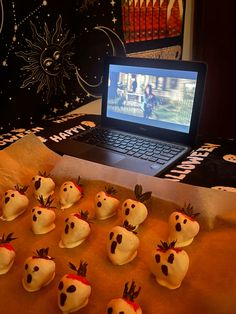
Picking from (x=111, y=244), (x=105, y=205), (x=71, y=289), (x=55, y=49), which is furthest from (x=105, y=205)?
(x=55, y=49)

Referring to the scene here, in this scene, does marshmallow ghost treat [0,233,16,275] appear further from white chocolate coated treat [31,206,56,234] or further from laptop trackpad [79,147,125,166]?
laptop trackpad [79,147,125,166]

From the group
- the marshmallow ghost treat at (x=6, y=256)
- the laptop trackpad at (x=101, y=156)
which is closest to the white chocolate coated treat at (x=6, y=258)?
the marshmallow ghost treat at (x=6, y=256)

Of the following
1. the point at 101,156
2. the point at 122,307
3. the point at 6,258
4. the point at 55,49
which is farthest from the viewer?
the point at 55,49

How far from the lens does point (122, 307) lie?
45 centimetres

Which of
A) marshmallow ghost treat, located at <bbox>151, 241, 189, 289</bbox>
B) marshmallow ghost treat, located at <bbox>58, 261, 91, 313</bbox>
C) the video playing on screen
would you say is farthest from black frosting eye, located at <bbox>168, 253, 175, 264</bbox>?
the video playing on screen

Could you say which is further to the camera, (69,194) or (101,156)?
(101,156)

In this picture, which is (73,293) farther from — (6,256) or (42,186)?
(42,186)

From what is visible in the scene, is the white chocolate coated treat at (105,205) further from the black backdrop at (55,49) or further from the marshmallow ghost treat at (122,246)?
the black backdrop at (55,49)

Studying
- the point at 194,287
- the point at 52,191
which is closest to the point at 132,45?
the point at 52,191

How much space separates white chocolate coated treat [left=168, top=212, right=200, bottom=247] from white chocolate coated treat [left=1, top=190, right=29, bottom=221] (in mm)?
310

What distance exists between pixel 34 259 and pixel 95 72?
3.25 feet

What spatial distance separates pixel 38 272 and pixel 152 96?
2.12ft

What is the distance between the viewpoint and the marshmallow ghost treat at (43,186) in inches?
30.0

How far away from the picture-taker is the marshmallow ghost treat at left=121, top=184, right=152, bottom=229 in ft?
2.16
